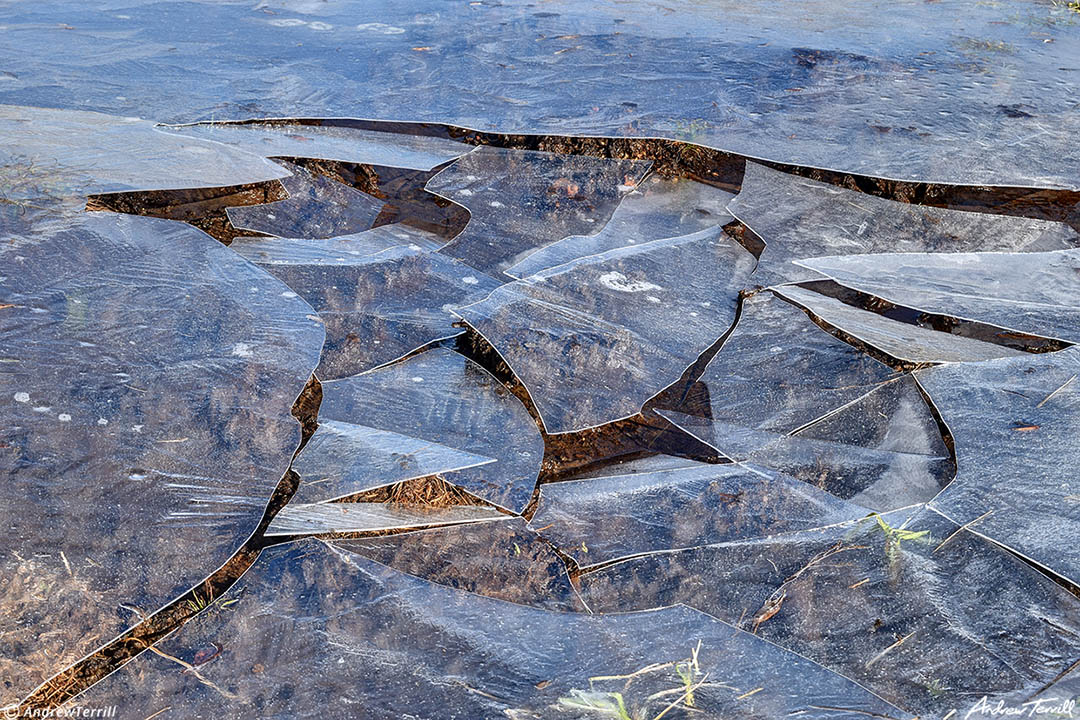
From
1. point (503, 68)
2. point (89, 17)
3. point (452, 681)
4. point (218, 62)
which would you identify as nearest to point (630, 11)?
point (503, 68)

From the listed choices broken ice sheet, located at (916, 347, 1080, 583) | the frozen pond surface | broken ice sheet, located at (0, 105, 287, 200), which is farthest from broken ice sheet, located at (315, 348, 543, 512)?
broken ice sheet, located at (0, 105, 287, 200)

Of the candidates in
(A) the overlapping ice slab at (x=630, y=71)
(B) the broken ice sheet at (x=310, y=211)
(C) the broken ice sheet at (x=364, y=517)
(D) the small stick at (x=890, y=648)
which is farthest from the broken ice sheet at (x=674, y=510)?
(A) the overlapping ice slab at (x=630, y=71)

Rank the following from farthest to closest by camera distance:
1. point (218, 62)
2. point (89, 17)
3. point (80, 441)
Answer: point (89, 17) → point (218, 62) → point (80, 441)

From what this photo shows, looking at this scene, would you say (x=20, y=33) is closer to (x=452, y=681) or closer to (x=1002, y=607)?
(x=452, y=681)

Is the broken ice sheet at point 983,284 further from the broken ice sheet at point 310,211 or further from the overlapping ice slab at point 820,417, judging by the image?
the broken ice sheet at point 310,211

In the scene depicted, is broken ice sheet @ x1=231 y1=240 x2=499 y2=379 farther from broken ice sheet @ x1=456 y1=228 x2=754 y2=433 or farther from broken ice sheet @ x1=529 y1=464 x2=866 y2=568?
broken ice sheet @ x1=529 y1=464 x2=866 y2=568

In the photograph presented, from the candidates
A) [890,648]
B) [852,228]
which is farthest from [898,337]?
[890,648]

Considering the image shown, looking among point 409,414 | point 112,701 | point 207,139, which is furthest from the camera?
point 207,139
